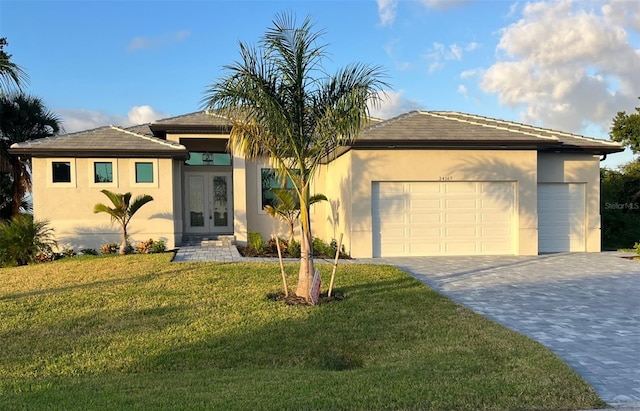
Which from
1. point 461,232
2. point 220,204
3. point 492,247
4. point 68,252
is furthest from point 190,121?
point 492,247

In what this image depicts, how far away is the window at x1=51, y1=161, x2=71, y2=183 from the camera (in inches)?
587

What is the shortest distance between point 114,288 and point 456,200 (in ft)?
34.3

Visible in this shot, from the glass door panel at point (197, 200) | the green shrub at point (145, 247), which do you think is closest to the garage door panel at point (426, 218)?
the glass door panel at point (197, 200)

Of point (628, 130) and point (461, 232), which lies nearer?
point (461, 232)

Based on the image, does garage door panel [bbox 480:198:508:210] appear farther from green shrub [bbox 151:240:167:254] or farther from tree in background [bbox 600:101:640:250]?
green shrub [bbox 151:240:167:254]

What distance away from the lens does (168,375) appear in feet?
16.5

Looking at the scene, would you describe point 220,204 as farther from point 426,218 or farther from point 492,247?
point 492,247

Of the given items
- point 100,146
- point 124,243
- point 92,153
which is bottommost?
point 124,243

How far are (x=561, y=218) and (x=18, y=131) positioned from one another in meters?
20.5

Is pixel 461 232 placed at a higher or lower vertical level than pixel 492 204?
lower

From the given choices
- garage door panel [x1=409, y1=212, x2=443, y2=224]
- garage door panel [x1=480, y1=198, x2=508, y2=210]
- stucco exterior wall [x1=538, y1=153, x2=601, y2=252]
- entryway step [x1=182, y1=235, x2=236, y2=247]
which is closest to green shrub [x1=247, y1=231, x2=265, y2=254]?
entryway step [x1=182, y1=235, x2=236, y2=247]

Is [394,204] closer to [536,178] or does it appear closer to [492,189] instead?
[492,189]

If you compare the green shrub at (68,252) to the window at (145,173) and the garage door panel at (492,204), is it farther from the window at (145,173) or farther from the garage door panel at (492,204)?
the garage door panel at (492,204)

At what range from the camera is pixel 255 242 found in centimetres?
1488
